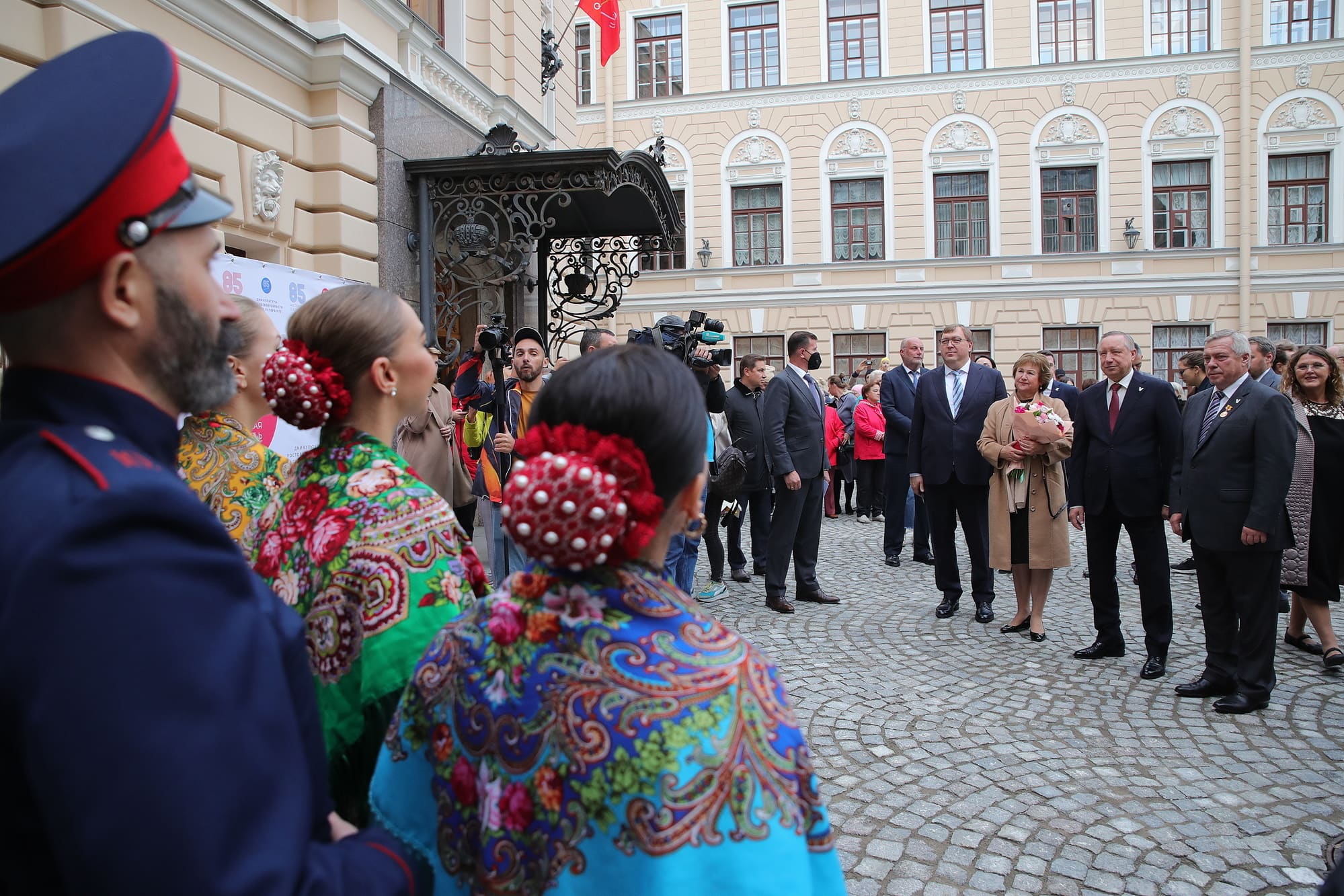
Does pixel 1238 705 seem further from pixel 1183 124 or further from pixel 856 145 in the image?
pixel 1183 124

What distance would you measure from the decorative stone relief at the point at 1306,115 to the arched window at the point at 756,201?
38.5 ft

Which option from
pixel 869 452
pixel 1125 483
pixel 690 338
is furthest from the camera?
pixel 869 452

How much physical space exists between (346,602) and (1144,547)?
4.84 meters

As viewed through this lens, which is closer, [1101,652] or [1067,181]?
[1101,652]

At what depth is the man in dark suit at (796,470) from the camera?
6.73 meters

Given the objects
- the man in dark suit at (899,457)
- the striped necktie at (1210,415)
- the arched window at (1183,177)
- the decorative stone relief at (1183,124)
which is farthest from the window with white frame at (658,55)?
the striped necktie at (1210,415)

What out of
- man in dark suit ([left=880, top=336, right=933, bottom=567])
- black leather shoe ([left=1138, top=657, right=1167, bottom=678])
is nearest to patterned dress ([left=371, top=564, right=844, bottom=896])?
black leather shoe ([left=1138, top=657, right=1167, bottom=678])

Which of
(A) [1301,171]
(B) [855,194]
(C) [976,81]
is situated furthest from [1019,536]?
(A) [1301,171]

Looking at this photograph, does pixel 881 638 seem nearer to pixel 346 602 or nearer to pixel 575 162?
pixel 575 162

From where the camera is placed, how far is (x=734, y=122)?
76.9ft

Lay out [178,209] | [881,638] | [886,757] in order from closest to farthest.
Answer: [178,209], [886,757], [881,638]

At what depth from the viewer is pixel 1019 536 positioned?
5.85 metres

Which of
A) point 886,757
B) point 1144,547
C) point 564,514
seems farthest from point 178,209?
point 1144,547

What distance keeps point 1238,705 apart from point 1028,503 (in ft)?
5.74
